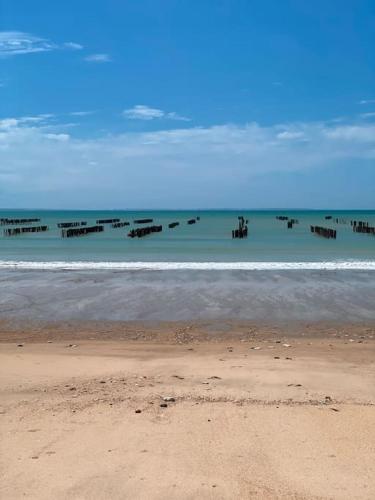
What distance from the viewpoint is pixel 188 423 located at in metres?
5.36

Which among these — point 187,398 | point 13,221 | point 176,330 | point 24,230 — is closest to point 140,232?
point 24,230

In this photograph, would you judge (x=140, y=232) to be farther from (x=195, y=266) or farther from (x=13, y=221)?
(x=13, y=221)

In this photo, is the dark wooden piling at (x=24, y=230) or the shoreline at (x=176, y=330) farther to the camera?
the dark wooden piling at (x=24, y=230)

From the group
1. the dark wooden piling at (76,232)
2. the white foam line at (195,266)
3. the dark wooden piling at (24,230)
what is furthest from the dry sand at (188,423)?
the dark wooden piling at (24,230)

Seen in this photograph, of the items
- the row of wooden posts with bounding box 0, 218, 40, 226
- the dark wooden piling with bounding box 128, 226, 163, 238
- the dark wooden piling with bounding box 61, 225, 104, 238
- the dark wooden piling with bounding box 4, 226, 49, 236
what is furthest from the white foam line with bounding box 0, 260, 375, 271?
the row of wooden posts with bounding box 0, 218, 40, 226

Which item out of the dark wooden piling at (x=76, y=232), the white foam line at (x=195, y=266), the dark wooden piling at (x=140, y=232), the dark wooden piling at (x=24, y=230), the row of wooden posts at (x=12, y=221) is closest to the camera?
the white foam line at (x=195, y=266)

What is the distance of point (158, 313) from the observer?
13.1 m

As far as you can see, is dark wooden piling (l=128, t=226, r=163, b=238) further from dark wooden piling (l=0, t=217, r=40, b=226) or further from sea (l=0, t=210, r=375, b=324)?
dark wooden piling (l=0, t=217, r=40, b=226)

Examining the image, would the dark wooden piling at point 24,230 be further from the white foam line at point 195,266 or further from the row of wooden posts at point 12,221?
the white foam line at point 195,266

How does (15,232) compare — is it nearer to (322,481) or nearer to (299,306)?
(299,306)

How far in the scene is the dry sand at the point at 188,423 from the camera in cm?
416

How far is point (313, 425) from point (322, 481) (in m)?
1.14

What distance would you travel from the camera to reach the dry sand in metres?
4.16

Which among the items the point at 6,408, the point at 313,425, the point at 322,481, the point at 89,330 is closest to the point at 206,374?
the point at 313,425
